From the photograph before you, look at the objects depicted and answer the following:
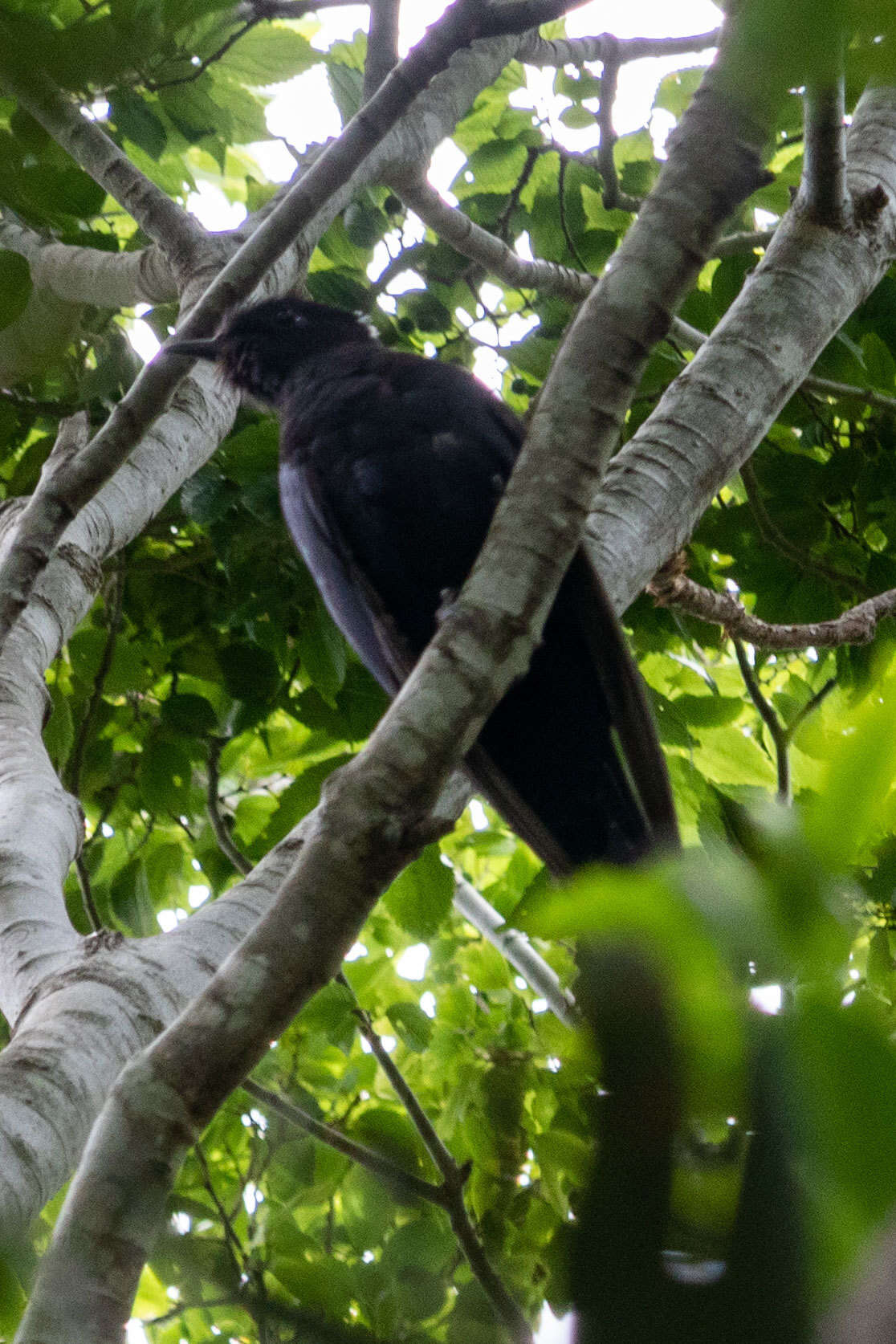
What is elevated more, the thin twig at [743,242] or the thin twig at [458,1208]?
the thin twig at [743,242]

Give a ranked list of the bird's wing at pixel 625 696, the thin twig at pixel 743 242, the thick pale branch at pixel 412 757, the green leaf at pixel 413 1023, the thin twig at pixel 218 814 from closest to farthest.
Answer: the thick pale branch at pixel 412 757 → the bird's wing at pixel 625 696 → the thin twig at pixel 218 814 → the green leaf at pixel 413 1023 → the thin twig at pixel 743 242

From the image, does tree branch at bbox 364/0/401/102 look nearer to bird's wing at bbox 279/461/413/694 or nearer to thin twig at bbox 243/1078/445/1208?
bird's wing at bbox 279/461/413/694

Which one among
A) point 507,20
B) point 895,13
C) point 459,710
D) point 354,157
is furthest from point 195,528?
point 895,13

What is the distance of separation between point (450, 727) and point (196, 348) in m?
1.70

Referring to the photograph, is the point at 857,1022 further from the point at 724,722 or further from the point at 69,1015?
the point at 724,722

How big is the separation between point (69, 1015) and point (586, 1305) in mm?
1428

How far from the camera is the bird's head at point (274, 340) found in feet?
10.1

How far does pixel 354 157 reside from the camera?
2.18m

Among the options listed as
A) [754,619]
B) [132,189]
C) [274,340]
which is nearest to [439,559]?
[754,619]

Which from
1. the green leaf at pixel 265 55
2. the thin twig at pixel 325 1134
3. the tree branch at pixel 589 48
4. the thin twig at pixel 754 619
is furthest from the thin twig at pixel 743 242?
the thin twig at pixel 325 1134

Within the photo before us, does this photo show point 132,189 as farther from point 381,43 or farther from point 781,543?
point 781,543

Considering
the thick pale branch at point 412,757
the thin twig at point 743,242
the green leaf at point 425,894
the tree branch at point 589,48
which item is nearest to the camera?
the thick pale branch at point 412,757

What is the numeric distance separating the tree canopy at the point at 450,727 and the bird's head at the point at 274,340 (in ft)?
0.46

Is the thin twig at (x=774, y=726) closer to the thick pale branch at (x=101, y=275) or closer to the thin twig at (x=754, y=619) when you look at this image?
the thin twig at (x=754, y=619)
